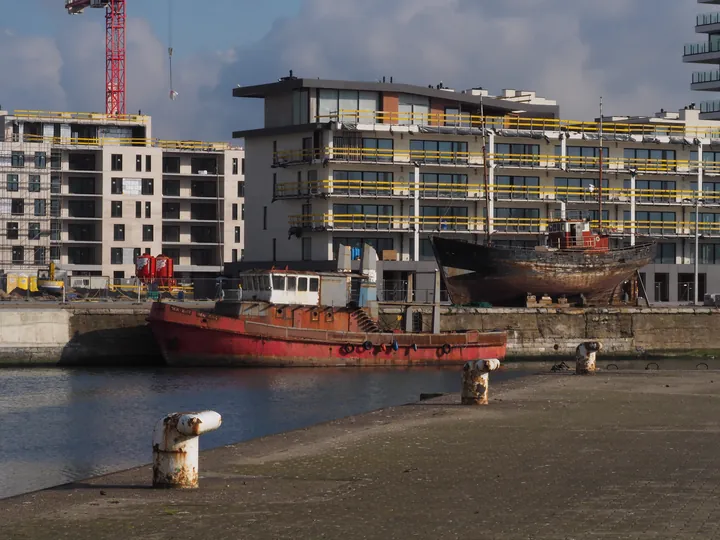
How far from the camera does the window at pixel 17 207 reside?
114m

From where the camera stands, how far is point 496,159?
82438mm

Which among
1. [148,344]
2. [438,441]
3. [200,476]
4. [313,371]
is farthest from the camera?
[148,344]

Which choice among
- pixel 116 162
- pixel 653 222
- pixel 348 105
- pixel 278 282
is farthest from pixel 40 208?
pixel 278 282

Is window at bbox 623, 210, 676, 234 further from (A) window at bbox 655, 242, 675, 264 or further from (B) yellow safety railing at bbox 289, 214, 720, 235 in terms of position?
(A) window at bbox 655, 242, 675, 264

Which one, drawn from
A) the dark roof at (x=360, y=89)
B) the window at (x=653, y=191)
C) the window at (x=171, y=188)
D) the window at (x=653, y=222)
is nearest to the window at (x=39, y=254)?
the window at (x=171, y=188)

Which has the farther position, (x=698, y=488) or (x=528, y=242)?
(x=528, y=242)

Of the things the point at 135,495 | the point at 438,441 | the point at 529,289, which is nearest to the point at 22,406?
the point at 438,441

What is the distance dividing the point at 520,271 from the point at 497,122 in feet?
64.7

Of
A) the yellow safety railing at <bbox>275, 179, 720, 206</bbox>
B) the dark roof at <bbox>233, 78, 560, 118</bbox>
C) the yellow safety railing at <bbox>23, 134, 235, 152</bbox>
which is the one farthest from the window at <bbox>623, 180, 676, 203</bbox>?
the yellow safety railing at <bbox>23, 134, 235, 152</bbox>

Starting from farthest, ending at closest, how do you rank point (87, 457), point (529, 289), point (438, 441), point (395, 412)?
1. point (529, 289)
2. point (87, 457)
3. point (395, 412)
4. point (438, 441)

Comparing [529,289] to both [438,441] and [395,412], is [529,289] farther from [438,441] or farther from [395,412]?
[438,441]

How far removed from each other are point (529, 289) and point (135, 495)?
5311 centimetres

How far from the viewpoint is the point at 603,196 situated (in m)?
85.4

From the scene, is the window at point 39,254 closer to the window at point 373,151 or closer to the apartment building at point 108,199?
the apartment building at point 108,199
